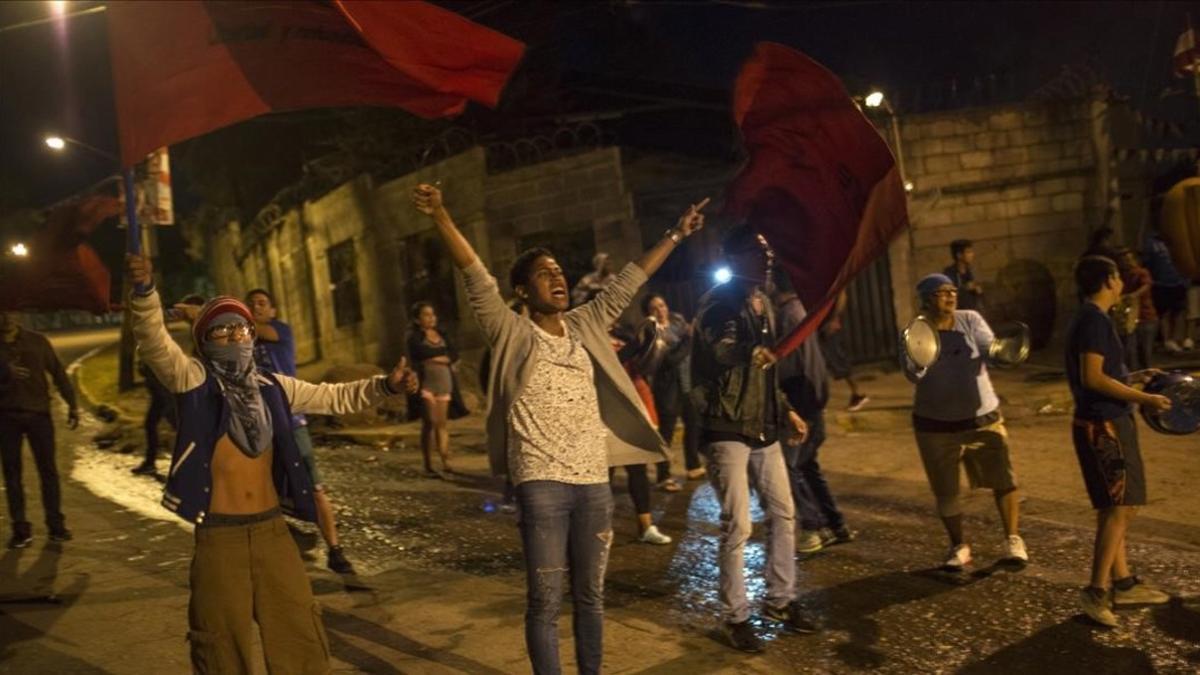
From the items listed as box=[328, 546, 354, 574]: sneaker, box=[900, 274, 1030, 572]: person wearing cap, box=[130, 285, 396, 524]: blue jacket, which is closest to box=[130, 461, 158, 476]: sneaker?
box=[328, 546, 354, 574]: sneaker

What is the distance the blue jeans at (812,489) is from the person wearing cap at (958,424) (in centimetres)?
85

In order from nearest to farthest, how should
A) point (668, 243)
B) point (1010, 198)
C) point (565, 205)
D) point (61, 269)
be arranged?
point (668, 243)
point (61, 269)
point (1010, 198)
point (565, 205)

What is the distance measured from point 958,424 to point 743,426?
1.67 m

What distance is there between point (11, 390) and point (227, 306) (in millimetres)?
4831

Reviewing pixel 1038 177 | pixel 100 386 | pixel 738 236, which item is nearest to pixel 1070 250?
pixel 1038 177

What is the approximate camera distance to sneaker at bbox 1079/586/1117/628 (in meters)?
4.74

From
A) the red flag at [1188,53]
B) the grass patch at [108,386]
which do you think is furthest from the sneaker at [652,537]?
the grass patch at [108,386]

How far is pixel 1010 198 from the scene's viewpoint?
1538 centimetres

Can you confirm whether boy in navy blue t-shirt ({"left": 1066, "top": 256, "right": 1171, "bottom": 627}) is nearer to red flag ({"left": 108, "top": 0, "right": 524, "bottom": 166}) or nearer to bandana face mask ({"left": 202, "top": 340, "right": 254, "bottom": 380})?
red flag ({"left": 108, "top": 0, "right": 524, "bottom": 166})

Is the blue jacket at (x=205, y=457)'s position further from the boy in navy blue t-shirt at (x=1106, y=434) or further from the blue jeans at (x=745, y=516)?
the boy in navy blue t-shirt at (x=1106, y=434)

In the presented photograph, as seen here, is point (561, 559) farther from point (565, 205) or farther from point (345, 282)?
point (345, 282)

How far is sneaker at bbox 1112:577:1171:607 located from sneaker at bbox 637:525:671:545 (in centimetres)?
288

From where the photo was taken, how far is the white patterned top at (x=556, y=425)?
3904 mm

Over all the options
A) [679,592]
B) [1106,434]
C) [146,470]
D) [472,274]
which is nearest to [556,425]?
[472,274]
